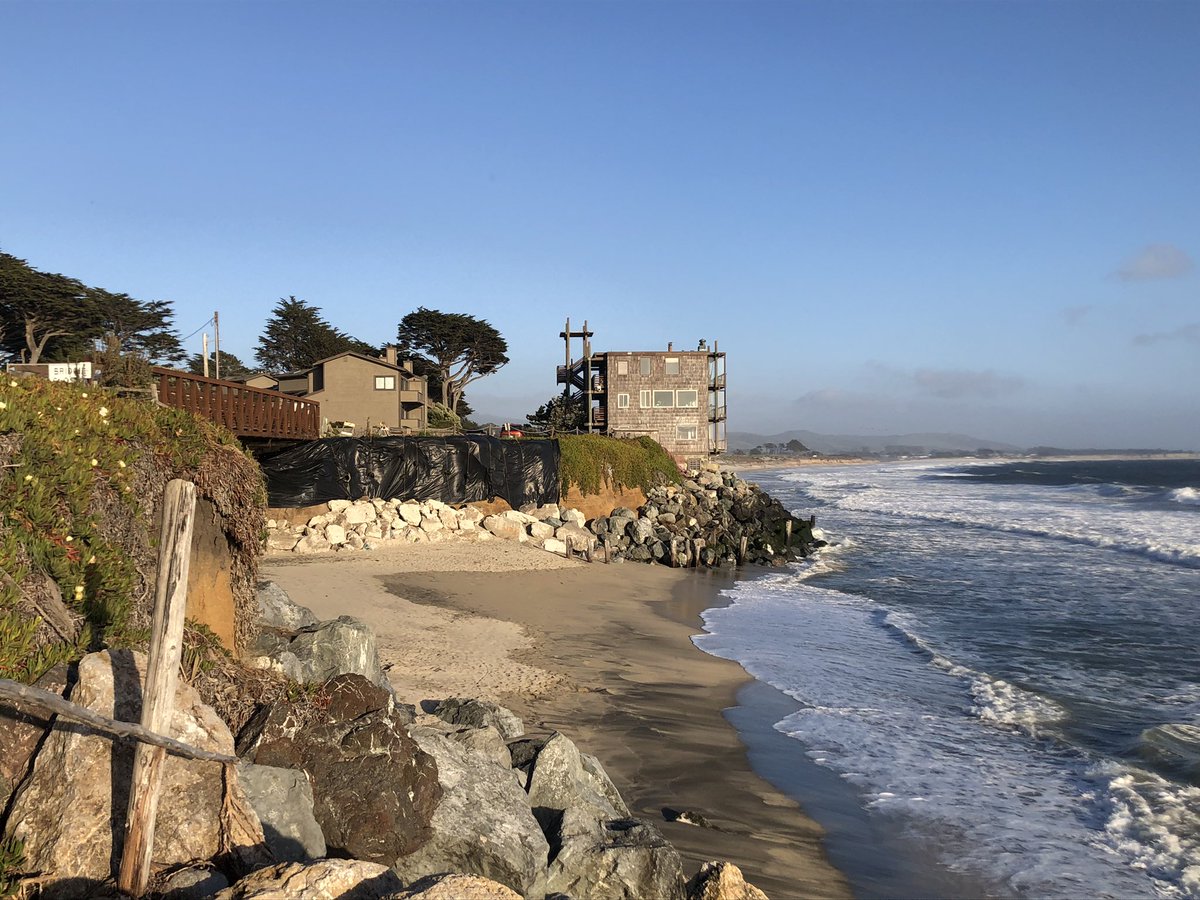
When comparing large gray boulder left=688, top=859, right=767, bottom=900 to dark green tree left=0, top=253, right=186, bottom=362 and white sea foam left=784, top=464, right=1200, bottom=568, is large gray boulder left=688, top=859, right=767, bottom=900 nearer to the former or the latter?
white sea foam left=784, top=464, right=1200, bottom=568

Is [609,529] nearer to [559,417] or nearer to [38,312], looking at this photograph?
[559,417]

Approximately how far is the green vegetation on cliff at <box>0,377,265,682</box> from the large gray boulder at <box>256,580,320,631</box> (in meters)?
1.57

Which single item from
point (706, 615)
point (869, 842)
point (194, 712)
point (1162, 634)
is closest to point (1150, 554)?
point (1162, 634)

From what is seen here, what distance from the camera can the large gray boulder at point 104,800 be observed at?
14.6 ft

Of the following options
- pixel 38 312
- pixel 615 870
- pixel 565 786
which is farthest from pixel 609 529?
pixel 38 312

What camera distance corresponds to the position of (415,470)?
25.1 meters

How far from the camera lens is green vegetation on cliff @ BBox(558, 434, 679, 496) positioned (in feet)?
94.7

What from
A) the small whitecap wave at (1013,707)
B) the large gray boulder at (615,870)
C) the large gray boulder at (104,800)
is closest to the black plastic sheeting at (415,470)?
the small whitecap wave at (1013,707)

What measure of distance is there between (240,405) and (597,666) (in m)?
10.9

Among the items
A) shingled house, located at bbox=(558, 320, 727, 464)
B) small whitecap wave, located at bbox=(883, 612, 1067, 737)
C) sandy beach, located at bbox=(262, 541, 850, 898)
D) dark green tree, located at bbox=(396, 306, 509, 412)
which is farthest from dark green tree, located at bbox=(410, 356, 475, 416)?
small whitecap wave, located at bbox=(883, 612, 1067, 737)

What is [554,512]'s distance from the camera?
87.5 feet

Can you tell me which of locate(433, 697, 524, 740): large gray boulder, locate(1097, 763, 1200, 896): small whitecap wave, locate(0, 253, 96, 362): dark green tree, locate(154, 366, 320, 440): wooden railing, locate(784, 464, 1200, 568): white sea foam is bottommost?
locate(1097, 763, 1200, 896): small whitecap wave

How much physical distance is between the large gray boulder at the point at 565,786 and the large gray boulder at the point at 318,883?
2.55 metres

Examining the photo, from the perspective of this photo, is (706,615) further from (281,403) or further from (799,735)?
(281,403)
